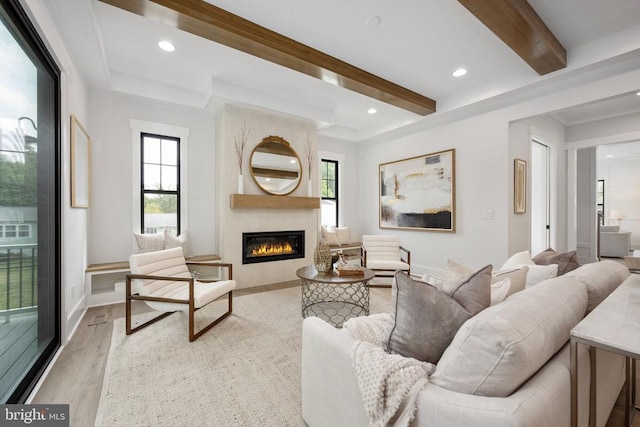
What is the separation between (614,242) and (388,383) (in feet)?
30.1

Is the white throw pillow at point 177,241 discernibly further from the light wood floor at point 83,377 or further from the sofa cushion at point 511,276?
the sofa cushion at point 511,276

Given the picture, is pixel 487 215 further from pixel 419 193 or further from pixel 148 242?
pixel 148 242

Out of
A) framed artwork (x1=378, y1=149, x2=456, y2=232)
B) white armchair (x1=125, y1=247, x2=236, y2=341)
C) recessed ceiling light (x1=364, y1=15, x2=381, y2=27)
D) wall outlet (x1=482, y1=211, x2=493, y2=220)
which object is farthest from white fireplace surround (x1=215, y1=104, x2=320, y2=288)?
wall outlet (x1=482, y1=211, x2=493, y2=220)

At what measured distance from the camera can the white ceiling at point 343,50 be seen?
7.76 feet

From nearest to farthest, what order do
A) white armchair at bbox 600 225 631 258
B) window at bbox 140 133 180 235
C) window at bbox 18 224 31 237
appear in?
window at bbox 18 224 31 237 < window at bbox 140 133 180 235 < white armchair at bbox 600 225 631 258

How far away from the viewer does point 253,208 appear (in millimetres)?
4309

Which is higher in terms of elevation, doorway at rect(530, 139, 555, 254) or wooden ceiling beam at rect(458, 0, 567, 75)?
wooden ceiling beam at rect(458, 0, 567, 75)

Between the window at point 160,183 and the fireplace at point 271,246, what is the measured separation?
3.53 feet

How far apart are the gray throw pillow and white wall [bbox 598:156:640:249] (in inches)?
416

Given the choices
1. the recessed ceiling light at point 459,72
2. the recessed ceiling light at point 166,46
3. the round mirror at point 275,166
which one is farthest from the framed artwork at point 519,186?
the recessed ceiling light at point 166,46

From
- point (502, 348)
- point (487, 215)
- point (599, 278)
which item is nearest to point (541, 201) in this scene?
point (487, 215)

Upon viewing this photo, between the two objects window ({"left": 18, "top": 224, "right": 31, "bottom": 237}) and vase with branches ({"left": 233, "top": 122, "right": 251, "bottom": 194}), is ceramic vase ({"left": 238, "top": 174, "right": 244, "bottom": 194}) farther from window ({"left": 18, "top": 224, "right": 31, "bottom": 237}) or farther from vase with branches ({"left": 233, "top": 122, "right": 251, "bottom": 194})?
window ({"left": 18, "top": 224, "right": 31, "bottom": 237})

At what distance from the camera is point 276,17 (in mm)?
2453

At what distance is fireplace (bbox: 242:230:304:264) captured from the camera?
427 centimetres
